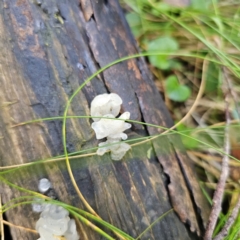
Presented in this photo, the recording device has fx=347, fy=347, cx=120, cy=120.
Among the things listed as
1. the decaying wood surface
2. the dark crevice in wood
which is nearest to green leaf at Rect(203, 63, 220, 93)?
the decaying wood surface

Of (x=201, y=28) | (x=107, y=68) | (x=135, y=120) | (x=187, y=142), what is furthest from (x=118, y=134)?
(x=201, y=28)

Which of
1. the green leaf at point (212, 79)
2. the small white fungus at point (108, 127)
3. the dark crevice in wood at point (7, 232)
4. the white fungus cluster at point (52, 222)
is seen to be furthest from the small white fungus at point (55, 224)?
the green leaf at point (212, 79)

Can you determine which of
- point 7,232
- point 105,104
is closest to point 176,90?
point 105,104

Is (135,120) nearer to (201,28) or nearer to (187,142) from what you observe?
(187,142)

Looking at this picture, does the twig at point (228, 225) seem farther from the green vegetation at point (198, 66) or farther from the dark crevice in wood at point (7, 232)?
the dark crevice in wood at point (7, 232)

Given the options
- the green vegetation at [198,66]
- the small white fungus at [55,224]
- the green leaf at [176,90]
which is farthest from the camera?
the green leaf at [176,90]

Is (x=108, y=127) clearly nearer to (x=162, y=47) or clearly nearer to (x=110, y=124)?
(x=110, y=124)

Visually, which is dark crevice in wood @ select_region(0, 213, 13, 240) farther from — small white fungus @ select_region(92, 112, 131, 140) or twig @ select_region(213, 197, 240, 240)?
twig @ select_region(213, 197, 240, 240)
